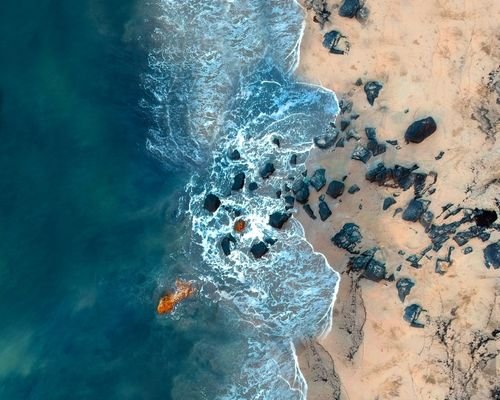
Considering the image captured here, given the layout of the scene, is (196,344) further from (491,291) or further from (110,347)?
(491,291)

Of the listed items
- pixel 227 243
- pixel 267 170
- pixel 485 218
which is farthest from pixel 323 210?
pixel 485 218

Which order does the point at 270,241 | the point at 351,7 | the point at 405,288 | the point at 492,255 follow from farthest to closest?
the point at 270,241
the point at 351,7
the point at 405,288
the point at 492,255

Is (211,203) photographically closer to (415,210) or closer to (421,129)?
(415,210)

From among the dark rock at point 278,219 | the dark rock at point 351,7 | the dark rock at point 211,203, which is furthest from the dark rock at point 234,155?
the dark rock at point 351,7

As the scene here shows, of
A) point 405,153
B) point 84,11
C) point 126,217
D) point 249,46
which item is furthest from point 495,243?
point 84,11

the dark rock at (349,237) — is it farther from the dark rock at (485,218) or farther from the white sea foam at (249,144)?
the dark rock at (485,218)

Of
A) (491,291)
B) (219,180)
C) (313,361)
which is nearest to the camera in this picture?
(491,291)
